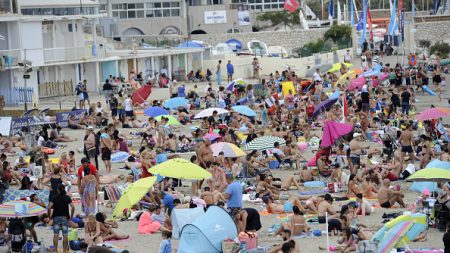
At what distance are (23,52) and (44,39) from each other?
3568mm

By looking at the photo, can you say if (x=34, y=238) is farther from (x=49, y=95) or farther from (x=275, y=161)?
(x=49, y=95)

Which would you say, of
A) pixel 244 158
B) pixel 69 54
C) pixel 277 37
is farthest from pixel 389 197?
pixel 277 37

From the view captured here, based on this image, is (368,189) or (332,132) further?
(332,132)

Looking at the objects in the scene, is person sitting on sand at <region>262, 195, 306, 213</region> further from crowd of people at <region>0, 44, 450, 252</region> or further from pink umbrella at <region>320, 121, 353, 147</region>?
pink umbrella at <region>320, 121, 353, 147</region>

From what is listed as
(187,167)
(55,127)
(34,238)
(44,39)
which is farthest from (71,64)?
(34,238)

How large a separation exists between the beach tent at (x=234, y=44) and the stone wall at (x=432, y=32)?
35.9ft

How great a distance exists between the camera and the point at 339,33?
215 feet

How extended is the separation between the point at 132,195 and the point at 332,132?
6465 millimetres

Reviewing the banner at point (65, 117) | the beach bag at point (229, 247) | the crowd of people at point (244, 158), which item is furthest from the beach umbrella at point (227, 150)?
the banner at point (65, 117)

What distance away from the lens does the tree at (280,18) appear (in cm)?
7325

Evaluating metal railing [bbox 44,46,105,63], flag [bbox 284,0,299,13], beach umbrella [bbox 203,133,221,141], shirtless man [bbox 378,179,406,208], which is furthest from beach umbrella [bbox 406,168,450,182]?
flag [bbox 284,0,299,13]

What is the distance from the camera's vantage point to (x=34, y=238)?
64.3ft

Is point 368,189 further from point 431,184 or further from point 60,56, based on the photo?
point 60,56

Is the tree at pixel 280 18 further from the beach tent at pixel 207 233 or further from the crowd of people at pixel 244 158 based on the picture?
the beach tent at pixel 207 233
